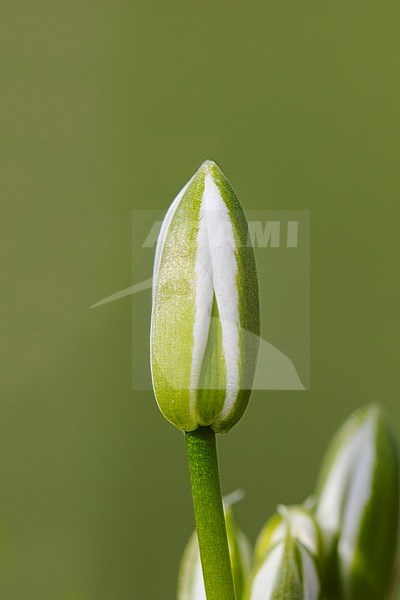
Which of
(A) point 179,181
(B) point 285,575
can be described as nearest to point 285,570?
(B) point 285,575

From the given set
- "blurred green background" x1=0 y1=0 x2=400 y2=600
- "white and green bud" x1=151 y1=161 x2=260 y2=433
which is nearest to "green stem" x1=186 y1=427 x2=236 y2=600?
"white and green bud" x1=151 y1=161 x2=260 y2=433

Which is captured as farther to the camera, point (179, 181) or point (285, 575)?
point (179, 181)

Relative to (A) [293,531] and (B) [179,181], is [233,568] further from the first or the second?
(B) [179,181]

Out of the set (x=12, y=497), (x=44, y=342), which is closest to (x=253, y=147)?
(x=44, y=342)

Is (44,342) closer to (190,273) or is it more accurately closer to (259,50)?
(259,50)

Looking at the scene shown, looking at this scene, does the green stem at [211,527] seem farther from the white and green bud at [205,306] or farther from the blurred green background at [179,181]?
the blurred green background at [179,181]

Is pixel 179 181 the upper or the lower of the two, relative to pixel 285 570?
upper

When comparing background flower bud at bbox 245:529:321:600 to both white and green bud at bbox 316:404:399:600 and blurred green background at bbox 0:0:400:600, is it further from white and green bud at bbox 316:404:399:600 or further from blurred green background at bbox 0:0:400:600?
blurred green background at bbox 0:0:400:600
